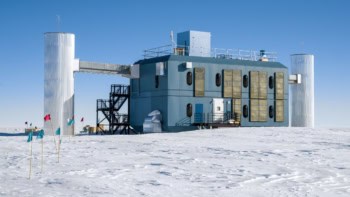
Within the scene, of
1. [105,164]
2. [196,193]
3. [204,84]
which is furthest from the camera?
[204,84]

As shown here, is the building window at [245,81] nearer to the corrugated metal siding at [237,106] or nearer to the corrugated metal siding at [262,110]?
the corrugated metal siding at [237,106]

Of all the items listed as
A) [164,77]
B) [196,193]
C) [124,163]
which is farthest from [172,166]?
[164,77]

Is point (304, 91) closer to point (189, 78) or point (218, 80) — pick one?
point (218, 80)

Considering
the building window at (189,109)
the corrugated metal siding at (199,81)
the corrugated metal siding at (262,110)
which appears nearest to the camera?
the building window at (189,109)

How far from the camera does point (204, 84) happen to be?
36.7 meters

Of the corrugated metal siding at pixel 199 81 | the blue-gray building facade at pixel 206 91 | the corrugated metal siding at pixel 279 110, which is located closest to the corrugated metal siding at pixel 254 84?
the blue-gray building facade at pixel 206 91

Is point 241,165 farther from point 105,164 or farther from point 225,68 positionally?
point 225,68

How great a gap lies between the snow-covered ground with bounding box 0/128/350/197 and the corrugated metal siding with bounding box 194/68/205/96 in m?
13.8

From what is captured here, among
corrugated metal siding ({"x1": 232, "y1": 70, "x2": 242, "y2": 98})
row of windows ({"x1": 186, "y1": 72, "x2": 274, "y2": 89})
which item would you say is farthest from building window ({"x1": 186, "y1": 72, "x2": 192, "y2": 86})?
corrugated metal siding ({"x1": 232, "y1": 70, "x2": 242, "y2": 98})

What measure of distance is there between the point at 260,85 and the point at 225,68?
3570mm

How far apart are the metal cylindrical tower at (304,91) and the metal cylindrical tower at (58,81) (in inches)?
784

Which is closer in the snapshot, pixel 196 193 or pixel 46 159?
pixel 196 193

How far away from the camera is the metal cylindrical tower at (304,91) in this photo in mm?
44562

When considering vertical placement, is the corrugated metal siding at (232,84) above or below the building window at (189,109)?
above
